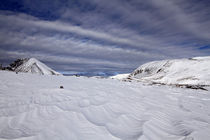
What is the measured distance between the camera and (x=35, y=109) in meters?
2.47

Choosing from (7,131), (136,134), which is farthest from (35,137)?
(136,134)

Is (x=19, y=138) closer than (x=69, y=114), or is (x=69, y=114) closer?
(x=19, y=138)

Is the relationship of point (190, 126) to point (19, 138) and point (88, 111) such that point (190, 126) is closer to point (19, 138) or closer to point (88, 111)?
point (88, 111)

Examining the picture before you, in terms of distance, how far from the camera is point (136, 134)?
5.96 feet

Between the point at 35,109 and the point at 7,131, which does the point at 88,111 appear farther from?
the point at 7,131

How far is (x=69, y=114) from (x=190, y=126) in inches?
88.6

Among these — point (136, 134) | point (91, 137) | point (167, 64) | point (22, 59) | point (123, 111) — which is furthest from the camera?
point (22, 59)

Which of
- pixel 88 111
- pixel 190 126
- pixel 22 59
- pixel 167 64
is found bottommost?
pixel 190 126

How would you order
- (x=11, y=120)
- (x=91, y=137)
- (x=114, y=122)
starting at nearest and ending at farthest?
(x=91, y=137), (x=11, y=120), (x=114, y=122)

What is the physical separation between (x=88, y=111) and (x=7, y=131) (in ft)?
4.33

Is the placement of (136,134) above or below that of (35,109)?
below

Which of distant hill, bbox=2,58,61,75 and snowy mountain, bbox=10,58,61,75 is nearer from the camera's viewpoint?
distant hill, bbox=2,58,61,75

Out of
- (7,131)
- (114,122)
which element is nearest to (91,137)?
(114,122)

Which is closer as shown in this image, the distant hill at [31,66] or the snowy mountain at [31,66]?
the distant hill at [31,66]
